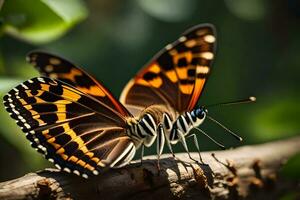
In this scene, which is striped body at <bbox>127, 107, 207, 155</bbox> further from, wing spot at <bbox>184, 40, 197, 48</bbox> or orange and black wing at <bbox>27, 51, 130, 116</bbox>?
wing spot at <bbox>184, 40, 197, 48</bbox>

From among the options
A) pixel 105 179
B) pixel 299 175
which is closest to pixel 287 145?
Result: pixel 299 175

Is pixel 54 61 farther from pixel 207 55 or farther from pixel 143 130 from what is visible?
pixel 207 55

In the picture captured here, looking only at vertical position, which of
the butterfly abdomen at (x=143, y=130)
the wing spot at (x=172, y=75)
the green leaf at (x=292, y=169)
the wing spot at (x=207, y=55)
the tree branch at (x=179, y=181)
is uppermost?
the wing spot at (x=207, y=55)

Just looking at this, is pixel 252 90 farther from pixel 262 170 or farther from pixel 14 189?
pixel 14 189

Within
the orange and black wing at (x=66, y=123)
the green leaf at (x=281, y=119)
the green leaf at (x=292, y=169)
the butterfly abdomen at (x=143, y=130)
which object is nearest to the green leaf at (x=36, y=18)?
the orange and black wing at (x=66, y=123)

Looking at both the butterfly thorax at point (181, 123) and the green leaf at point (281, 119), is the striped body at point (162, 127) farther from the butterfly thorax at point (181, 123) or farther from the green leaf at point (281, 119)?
→ the green leaf at point (281, 119)

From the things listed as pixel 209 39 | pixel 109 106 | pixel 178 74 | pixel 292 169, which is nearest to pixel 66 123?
pixel 109 106
